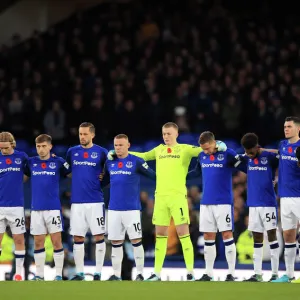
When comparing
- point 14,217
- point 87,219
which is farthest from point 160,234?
point 14,217

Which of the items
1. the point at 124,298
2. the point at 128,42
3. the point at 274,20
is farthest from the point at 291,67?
the point at 124,298

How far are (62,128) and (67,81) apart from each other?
7.42 feet

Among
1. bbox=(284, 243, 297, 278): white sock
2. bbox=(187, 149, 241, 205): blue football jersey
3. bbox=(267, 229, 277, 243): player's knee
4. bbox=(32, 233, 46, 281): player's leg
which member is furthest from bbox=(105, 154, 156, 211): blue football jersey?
bbox=(284, 243, 297, 278): white sock

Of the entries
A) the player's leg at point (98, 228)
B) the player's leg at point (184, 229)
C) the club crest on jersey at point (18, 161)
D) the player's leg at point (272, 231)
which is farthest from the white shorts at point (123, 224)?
the player's leg at point (272, 231)

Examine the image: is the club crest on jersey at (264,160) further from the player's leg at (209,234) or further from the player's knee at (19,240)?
the player's knee at (19,240)

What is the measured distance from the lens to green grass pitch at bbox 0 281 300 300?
11586 mm

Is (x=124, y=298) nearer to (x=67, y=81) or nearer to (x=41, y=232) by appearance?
(x=41, y=232)

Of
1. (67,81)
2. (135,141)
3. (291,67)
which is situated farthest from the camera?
(67,81)

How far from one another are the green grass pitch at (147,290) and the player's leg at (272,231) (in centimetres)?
117

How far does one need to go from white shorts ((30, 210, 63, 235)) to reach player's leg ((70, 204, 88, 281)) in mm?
209

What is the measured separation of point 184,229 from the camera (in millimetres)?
14609

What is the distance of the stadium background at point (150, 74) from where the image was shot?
19.8 m

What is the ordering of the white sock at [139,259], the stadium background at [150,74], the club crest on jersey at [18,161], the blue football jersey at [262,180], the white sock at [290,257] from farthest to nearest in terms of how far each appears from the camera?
the stadium background at [150,74]
the club crest on jersey at [18,161]
the white sock at [139,259]
the blue football jersey at [262,180]
the white sock at [290,257]

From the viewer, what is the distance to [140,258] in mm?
14672
